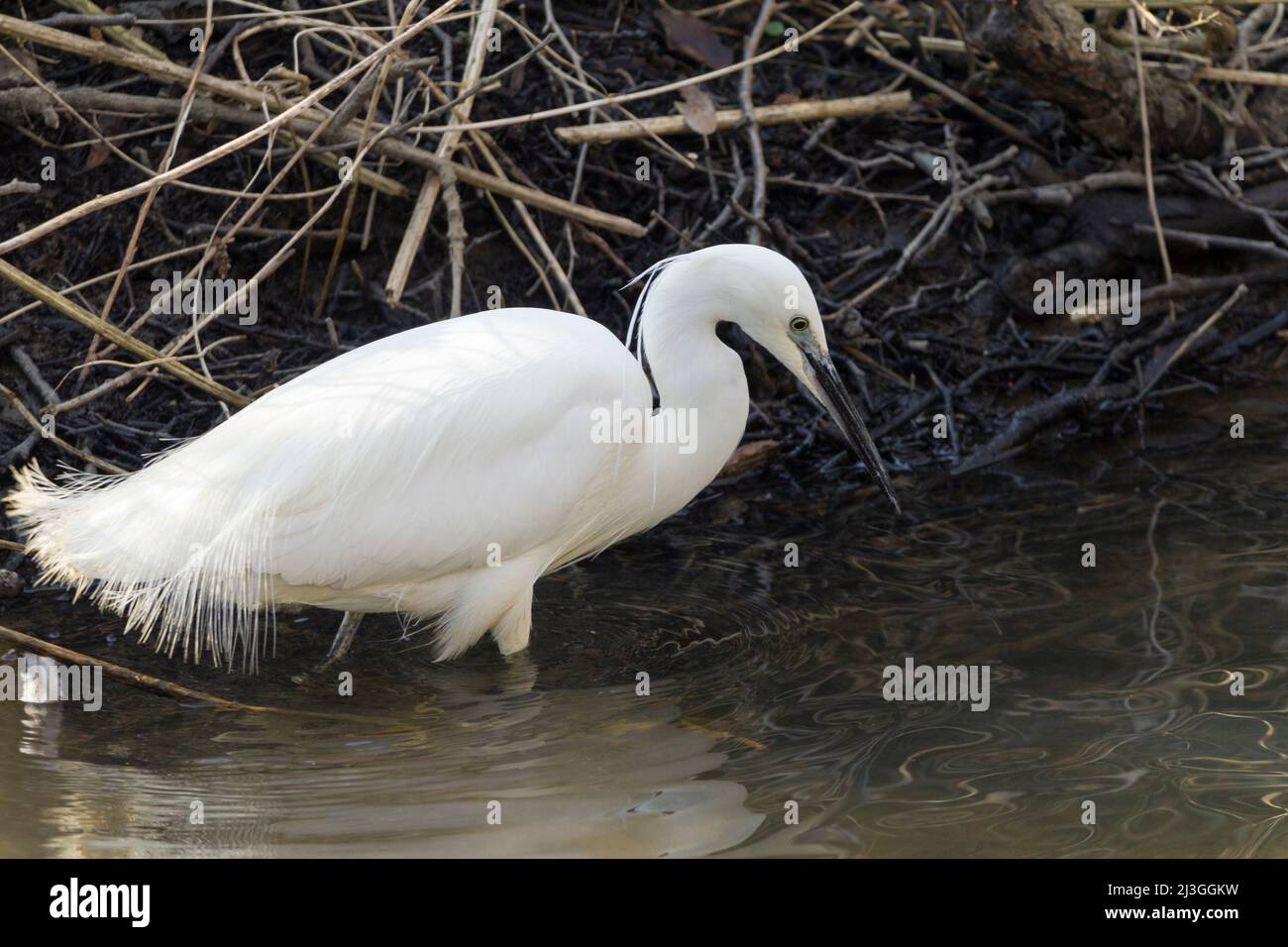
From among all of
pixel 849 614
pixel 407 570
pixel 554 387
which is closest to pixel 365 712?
pixel 407 570

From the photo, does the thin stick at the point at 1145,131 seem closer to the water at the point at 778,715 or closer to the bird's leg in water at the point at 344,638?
the water at the point at 778,715

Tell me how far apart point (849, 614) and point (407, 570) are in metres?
1.24

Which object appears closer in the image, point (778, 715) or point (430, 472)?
point (778, 715)

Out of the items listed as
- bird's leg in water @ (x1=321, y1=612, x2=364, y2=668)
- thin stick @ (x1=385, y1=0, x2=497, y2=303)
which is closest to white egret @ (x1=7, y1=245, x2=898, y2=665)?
bird's leg in water @ (x1=321, y1=612, x2=364, y2=668)

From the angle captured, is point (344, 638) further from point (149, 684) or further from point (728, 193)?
point (728, 193)

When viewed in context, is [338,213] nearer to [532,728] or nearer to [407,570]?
[407,570]

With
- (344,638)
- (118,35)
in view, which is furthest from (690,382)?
(118,35)

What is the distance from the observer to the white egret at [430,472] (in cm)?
360

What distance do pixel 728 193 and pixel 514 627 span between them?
2.41 m

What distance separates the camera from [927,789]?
3057mm

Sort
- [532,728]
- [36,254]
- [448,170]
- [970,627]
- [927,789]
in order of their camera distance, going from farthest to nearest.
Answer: [36,254] < [448,170] < [970,627] < [532,728] < [927,789]

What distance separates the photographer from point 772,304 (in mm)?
3748
